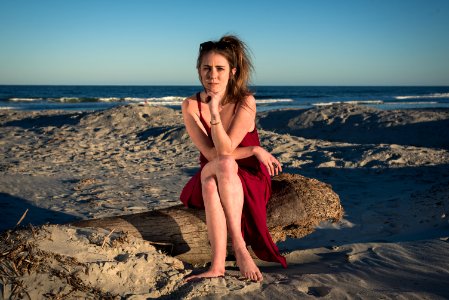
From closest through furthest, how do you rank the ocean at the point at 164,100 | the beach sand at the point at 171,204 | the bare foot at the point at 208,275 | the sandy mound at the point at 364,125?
the beach sand at the point at 171,204 → the bare foot at the point at 208,275 → the sandy mound at the point at 364,125 → the ocean at the point at 164,100

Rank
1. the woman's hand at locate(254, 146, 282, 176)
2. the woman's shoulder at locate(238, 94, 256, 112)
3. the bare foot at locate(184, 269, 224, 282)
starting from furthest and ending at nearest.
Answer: the woman's shoulder at locate(238, 94, 256, 112)
the woman's hand at locate(254, 146, 282, 176)
the bare foot at locate(184, 269, 224, 282)

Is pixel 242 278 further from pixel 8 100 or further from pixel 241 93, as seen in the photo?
pixel 8 100

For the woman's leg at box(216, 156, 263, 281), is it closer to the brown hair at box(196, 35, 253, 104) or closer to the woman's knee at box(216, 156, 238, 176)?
the woman's knee at box(216, 156, 238, 176)

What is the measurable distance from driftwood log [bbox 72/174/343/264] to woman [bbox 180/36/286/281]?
16cm

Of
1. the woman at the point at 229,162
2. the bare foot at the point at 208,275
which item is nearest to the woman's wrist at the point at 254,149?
the woman at the point at 229,162

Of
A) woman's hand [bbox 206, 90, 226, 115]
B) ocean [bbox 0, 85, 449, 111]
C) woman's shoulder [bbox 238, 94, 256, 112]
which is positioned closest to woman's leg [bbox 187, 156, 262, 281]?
woman's hand [bbox 206, 90, 226, 115]

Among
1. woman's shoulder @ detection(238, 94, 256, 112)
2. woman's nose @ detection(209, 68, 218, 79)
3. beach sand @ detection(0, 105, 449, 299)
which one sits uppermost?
woman's nose @ detection(209, 68, 218, 79)

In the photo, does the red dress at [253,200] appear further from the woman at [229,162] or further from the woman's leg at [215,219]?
the woman's leg at [215,219]

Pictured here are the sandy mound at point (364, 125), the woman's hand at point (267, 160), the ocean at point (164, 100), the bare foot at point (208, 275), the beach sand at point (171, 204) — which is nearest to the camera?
the beach sand at point (171, 204)

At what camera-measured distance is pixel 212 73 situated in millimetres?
3281

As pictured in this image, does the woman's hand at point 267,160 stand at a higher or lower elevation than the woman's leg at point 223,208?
higher

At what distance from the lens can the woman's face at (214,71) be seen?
3.26 meters

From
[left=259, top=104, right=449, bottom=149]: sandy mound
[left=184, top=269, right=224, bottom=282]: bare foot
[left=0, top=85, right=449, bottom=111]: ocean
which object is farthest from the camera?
[left=0, top=85, right=449, bottom=111]: ocean

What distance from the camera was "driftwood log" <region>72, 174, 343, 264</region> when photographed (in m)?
3.47
